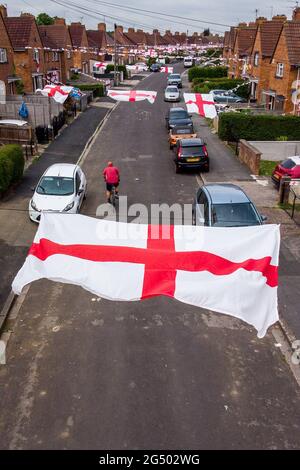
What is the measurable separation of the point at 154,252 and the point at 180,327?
3284 mm

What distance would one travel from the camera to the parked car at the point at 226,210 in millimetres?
13102

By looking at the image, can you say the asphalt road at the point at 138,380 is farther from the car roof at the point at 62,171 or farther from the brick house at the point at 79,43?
the brick house at the point at 79,43

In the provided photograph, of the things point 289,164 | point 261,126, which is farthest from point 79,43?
point 289,164

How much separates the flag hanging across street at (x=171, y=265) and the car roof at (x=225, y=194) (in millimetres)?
6072

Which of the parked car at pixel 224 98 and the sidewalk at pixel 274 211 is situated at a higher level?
the parked car at pixel 224 98

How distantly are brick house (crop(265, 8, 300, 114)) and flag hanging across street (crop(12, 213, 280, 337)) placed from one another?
1103 inches

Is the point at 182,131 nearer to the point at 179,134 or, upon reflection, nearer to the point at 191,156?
the point at 179,134

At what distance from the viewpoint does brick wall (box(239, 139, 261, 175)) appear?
22.8 metres

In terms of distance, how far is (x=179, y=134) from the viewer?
27.5 metres

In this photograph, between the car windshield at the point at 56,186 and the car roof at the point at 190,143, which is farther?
the car roof at the point at 190,143

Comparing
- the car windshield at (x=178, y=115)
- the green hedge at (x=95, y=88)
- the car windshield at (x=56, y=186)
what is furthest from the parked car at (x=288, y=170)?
the green hedge at (x=95, y=88)

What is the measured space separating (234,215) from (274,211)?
17.1 ft

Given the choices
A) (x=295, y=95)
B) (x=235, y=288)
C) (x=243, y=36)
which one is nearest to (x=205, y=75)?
(x=243, y=36)

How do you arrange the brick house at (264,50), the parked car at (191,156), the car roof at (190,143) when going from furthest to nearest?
the brick house at (264,50), the car roof at (190,143), the parked car at (191,156)
